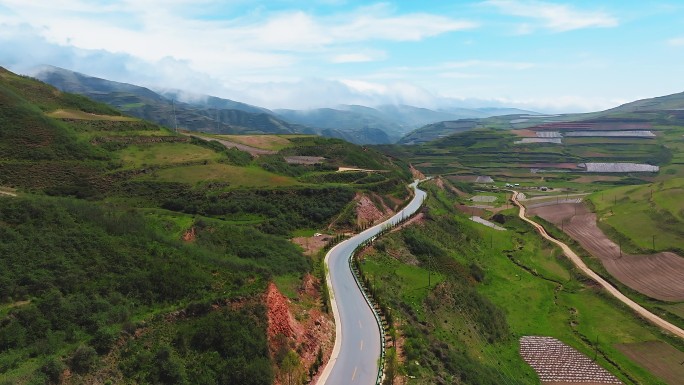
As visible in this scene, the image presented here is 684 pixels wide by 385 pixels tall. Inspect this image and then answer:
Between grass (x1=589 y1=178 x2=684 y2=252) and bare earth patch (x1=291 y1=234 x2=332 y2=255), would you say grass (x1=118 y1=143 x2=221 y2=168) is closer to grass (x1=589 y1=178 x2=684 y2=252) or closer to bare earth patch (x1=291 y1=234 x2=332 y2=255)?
bare earth patch (x1=291 y1=234 x2=332 y2=255)

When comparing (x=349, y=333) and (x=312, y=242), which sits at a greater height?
(x=312, y=242)

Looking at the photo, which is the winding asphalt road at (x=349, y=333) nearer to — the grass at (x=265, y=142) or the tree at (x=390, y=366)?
the tree at (x=390, y=366)

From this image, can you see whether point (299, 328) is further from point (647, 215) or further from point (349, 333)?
point (647, 215)

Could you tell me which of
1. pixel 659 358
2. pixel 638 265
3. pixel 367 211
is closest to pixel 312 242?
pixel 367 211

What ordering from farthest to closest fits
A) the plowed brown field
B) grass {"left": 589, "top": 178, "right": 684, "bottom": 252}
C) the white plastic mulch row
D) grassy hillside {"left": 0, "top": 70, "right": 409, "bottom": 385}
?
the white plastic mulch row
grass {"left": 589, "top": 178, "right": 684, "bottom": 252}
the plowed brown field
grassy hillside {"left": 0, "top": 70, "right": 409, "bottom": 385}

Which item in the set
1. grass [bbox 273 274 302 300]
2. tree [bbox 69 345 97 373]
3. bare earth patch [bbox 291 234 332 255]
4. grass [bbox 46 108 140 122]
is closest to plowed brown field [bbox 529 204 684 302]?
bare earth patch [bbox 291 234 332 255]

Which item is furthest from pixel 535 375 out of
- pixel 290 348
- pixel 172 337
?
pixel 172 337

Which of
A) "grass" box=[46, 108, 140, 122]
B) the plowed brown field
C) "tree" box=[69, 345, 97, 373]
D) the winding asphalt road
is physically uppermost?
"grass" box=[46, 108, 140, 122]
